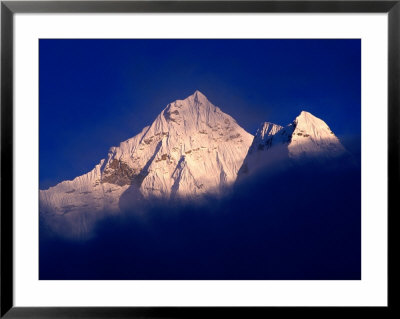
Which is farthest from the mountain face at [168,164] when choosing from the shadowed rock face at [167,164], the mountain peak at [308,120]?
the mountain peak at [308,120]

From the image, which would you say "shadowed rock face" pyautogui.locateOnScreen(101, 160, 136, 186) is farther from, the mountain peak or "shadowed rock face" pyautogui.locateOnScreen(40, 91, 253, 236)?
the mountain peak

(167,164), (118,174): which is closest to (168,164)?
(167,164)

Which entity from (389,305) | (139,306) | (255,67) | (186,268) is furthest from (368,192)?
(139,306)

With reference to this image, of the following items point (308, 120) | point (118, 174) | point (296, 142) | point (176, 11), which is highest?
point (176, 11)

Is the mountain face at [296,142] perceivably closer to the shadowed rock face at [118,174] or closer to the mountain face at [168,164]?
the mountain face at [168,164]

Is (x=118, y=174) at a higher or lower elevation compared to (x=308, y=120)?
lower

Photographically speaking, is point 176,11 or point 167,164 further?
point 167,164

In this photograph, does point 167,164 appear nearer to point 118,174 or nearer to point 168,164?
point 168,164
